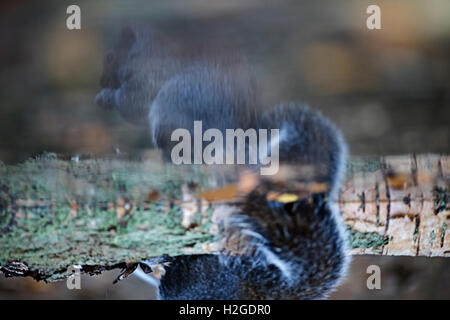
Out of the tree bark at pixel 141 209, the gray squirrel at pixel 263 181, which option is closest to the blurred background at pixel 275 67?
the gray squirrel at pixel 263 181

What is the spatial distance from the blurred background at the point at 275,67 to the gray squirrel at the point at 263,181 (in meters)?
0.04

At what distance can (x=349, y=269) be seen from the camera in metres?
0.66

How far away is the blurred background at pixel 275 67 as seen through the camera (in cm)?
72

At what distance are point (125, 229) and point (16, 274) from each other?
21 cm

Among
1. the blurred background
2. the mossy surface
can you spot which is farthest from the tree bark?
the blurred background

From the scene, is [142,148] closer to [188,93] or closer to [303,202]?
[188,93]

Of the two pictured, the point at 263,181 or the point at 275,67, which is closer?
the point at 263,181

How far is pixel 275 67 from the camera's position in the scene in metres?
0.76

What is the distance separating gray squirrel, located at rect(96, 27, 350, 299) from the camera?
557 mm

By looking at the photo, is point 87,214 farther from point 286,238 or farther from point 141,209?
point 286,238

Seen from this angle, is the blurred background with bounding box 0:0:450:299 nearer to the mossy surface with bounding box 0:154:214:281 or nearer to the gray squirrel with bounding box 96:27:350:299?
the gray squirrel with bounding box 96:27:350:299

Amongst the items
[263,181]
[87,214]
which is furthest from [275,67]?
[87,214]

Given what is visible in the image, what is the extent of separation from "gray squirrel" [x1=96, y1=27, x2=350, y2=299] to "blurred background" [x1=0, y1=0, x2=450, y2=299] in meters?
0.04

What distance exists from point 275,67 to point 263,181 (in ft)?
0.99
